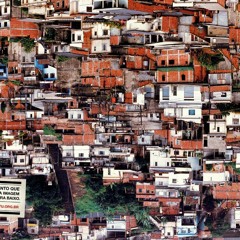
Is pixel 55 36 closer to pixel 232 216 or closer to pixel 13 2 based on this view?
pixel 13 2

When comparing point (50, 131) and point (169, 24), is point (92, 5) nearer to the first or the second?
point (169, 24)

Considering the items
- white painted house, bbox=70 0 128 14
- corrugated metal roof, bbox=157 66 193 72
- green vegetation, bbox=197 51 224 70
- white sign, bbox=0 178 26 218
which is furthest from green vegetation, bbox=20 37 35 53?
green vegetation, bbox=197 51 224 70

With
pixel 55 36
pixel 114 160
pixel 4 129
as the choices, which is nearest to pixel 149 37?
pixel 55 36

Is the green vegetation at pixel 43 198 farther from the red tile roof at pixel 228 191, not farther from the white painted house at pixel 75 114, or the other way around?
the red tile roof at pixel 228 191

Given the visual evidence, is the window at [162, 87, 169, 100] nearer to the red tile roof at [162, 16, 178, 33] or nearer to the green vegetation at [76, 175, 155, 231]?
the red tile roof at [162, 16, 178, 33]

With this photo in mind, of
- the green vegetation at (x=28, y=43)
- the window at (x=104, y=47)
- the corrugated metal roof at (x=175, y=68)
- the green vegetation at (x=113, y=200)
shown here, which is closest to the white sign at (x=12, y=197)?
the green vegetation at (x=113, y=200)

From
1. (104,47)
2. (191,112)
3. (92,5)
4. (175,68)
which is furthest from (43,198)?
(92,5)

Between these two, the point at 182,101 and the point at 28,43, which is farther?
the point at 28,43
